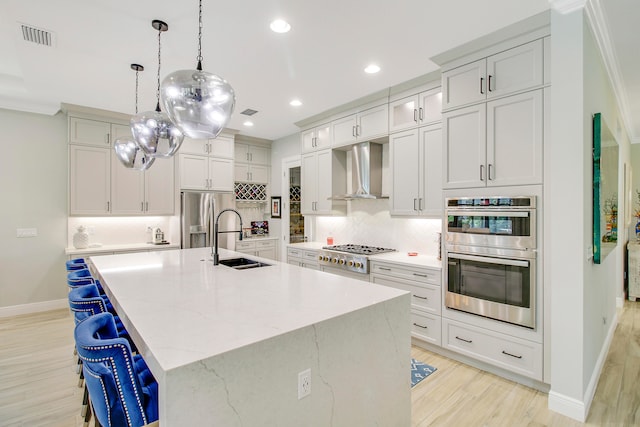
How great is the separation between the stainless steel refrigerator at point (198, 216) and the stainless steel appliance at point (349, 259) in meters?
2.03

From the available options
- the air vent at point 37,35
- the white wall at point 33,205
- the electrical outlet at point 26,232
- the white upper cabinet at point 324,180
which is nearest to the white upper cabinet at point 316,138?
the white upper cabinet at point 324,180

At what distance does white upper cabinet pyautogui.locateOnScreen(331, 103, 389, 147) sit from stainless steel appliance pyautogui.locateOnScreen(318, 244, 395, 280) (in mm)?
1434

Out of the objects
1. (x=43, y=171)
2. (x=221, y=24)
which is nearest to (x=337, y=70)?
(x=221, y=24)

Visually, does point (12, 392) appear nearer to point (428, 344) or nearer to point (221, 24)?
point (221, 24)

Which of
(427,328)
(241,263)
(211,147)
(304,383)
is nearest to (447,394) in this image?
(427,328)

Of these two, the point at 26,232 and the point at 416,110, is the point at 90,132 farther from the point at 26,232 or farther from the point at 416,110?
the point at 416,110

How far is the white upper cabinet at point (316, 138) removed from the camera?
15.3 ft

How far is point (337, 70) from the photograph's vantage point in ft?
10.5

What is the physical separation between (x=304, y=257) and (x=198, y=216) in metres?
1.93

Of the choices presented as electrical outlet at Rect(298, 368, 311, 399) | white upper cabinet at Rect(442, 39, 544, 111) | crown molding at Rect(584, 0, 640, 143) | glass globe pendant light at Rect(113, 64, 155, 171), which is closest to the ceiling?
crown molding at Rect(584, 0, 640, 143)

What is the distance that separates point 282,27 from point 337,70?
2.88 ft

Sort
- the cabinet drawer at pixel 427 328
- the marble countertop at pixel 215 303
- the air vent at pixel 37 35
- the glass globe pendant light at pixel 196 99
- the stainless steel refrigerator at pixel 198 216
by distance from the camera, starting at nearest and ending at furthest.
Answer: the marble countertop at pixel 215 303 < the glass globe pendant light at pixel 196 99 < the air vent at pixel 37 35 < the cabinet drawer at pixel 427 328 < the stainless steel refrigerator at pixel 198 216

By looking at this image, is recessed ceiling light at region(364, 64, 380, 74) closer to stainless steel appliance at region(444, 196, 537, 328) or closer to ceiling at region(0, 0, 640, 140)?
ceiling at region(0, 0, 640, 140)

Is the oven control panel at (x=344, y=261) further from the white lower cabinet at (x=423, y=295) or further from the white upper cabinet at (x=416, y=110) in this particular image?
the white upper cabinet at (x=416, y=110)
